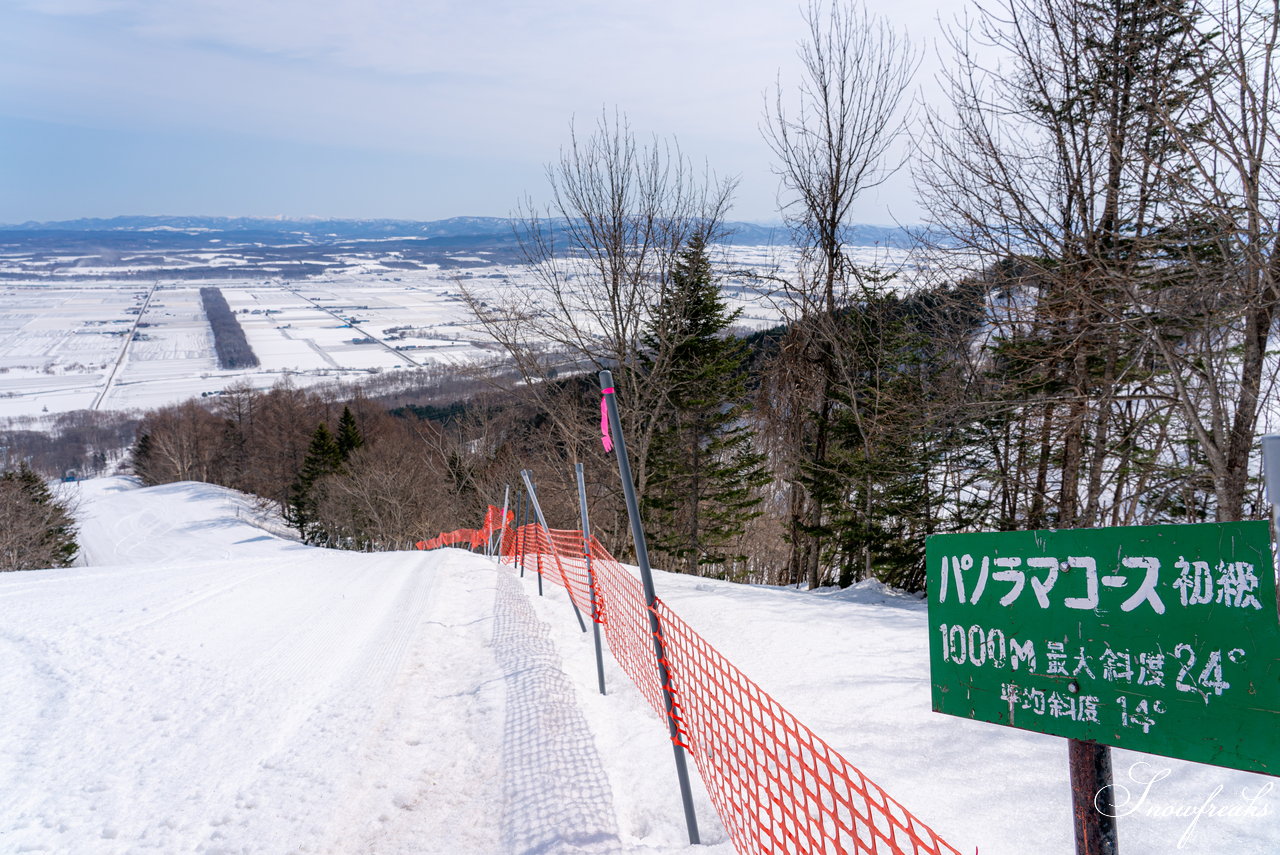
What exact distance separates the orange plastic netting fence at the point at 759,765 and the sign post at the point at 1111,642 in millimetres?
497

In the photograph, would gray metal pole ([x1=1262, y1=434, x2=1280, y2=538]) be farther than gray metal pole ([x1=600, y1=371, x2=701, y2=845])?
No

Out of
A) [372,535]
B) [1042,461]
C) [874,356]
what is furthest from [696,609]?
[372,535]

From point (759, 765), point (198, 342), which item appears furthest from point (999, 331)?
point (198, 342)

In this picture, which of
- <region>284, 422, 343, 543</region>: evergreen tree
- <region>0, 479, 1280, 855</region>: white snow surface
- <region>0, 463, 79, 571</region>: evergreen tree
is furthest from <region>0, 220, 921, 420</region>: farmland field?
<region>0, 479, 1280, 855</region>: white snow surface

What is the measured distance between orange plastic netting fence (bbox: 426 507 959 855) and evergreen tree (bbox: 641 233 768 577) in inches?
685

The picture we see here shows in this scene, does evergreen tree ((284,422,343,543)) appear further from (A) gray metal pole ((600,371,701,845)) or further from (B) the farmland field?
(A) gray metal pole ((600,371,701,845))

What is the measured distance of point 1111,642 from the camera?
163 centimetres

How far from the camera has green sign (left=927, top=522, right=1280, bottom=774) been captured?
1440 mm

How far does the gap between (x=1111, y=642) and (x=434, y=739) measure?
4418 mm

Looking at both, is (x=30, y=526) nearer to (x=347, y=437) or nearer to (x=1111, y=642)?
(x=347, y=437)

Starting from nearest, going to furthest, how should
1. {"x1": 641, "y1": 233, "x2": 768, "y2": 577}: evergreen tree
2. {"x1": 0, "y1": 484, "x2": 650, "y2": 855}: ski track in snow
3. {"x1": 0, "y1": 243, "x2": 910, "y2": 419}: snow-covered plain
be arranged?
{"x1": 0, "y1": 484, "x2": 650, "y2": 855}: ski track in snow, {"x1": 641, "y1": 233, "x2": 768, "y2": 577}: evergreen tree, {"x1": 0, "y1": 243, "x2": 910, "y2": 419}: snow-covered plain

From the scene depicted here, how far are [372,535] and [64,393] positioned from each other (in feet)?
400

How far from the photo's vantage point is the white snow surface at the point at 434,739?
3.39 meters

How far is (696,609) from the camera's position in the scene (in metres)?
8.34
